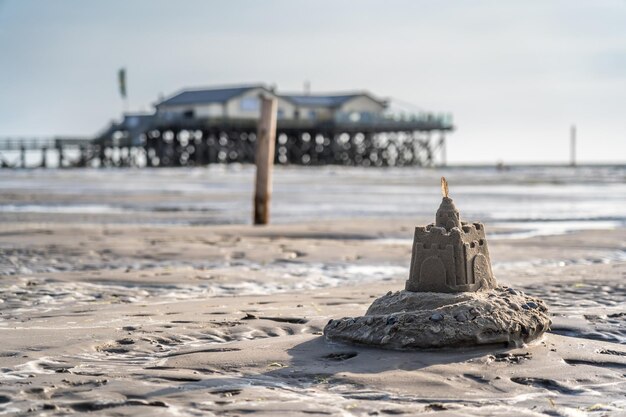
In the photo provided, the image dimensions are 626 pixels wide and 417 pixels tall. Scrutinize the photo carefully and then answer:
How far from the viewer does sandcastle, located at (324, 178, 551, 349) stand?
21.9ft

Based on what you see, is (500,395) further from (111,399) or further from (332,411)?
(111,399)

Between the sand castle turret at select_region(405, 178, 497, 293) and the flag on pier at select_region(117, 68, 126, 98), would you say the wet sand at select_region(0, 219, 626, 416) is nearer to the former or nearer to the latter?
the sand castle turret at select_region(405, 178, 497, 293)

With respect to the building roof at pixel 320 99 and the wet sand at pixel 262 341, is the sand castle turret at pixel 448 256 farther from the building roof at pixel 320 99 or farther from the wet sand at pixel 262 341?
the building roof at pixel 320 99

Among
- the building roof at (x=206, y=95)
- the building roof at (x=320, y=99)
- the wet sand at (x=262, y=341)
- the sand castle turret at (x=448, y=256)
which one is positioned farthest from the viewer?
the building roof at (x=320, y=99)

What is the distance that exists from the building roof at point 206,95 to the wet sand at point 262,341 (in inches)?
2561

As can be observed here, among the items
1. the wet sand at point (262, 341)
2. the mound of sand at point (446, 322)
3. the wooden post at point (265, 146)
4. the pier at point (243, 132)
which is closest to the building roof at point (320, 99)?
the pier at point (243, 132)

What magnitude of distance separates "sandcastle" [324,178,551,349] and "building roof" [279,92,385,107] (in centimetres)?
7601

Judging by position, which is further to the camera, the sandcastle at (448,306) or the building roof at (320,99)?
the building roof at (320,99)

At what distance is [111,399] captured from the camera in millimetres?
5430

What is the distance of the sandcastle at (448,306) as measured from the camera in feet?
21.9

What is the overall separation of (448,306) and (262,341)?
49.2 inches

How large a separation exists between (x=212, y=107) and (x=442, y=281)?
7111cm

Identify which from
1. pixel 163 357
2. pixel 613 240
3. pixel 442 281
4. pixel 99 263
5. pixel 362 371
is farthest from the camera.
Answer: pixel 613 240

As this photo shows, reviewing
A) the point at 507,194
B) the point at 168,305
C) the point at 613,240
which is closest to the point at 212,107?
the point at 507,194
